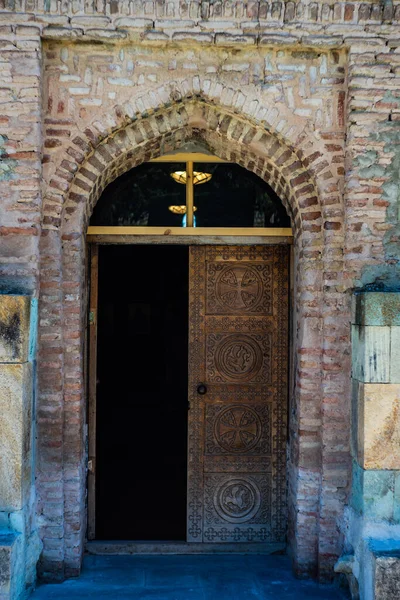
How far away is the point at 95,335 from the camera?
502cm

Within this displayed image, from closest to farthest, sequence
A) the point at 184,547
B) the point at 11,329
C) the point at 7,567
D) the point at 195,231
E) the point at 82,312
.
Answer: the point at 7,567 < the point at 11,329 < the point at 82,312 < the point at 195,231 < the point at 184,547

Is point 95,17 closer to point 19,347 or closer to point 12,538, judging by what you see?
point 19,347

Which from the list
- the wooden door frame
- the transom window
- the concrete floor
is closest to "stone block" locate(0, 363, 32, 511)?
the concrete floor

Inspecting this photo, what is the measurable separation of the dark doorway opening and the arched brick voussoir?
852 millimetres

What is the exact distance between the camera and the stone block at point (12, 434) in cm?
386

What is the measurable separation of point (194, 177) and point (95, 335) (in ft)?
5.15

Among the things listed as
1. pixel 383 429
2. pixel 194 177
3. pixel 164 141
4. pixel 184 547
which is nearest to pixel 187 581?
pixel 184 547

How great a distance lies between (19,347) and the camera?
385 centimetres

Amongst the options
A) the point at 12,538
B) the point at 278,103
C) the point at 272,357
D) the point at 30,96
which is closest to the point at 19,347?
the point at 12,538

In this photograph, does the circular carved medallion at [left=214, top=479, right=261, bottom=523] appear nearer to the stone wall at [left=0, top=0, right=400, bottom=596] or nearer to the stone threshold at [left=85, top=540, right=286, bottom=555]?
the stone threshold at [left=85, top=540, right=286, bottom=555]

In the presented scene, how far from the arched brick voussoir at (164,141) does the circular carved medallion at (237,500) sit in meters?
2.22

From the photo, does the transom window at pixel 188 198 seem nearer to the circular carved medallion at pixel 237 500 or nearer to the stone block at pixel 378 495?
the stone block at pixel 378 495

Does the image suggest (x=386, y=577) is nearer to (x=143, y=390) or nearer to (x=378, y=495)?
(x=378, y=495)

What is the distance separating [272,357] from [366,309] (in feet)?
4.25
